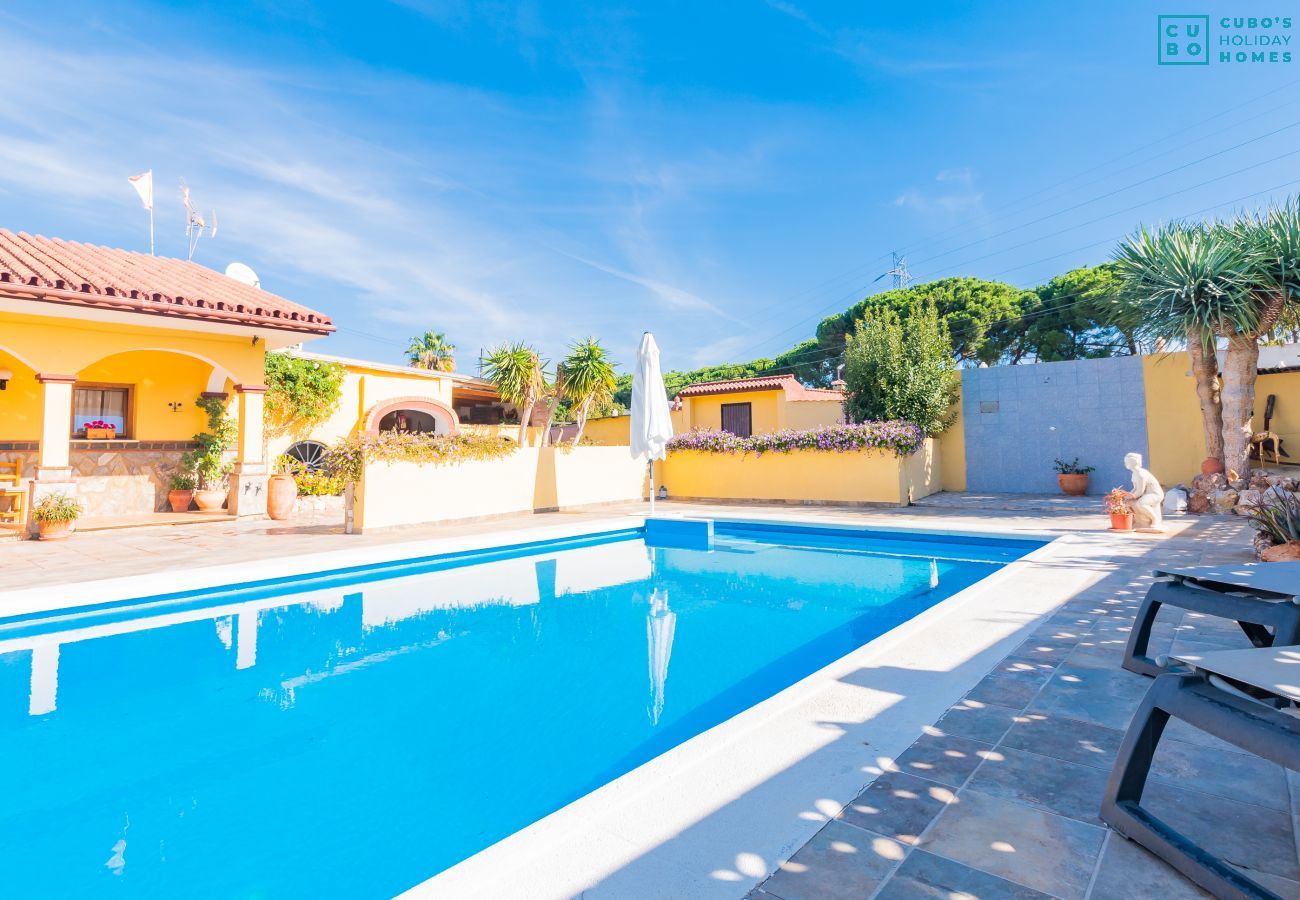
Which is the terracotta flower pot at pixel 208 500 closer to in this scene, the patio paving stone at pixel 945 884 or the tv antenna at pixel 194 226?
the tv antenna at pixel 194 226

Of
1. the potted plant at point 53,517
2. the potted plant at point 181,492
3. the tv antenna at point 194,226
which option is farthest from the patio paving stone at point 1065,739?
the tv antenna at point 194,226

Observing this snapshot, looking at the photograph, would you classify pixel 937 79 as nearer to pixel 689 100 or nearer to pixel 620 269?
pixel 689 100

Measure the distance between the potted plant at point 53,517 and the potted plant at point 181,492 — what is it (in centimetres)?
269

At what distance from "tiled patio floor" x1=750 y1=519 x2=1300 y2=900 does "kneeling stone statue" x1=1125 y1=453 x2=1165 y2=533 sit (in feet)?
22.8

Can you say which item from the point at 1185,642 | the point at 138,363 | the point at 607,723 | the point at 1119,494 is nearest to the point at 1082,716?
the point at 1185,642

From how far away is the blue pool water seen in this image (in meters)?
2.52

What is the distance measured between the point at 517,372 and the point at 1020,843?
589 inches

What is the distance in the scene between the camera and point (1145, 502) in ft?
27.8

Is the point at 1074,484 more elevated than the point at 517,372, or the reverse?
the point at 517,372

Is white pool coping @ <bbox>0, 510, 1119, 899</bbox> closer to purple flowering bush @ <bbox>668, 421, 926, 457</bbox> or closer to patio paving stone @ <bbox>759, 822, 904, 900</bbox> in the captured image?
patio paving stone @ <bbox>759, 822, 904, 900</bbox>

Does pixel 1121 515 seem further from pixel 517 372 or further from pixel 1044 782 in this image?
pixel 517 372

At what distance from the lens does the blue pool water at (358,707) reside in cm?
252

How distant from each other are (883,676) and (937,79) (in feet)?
50.6

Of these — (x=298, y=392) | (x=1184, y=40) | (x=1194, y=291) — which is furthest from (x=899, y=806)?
(x=298, y=392)
